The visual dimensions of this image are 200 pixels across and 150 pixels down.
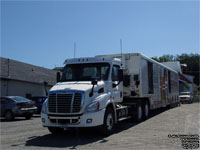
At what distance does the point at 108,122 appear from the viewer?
29.9ft

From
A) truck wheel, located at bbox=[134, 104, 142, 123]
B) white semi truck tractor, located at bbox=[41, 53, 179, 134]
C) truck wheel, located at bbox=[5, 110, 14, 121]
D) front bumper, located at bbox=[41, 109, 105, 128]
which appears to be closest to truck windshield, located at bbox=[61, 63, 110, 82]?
white semi truck tractor, located at bbox=[41, 53, 179, 134]

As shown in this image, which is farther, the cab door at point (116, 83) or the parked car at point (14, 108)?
the parked car at point (14, 108)

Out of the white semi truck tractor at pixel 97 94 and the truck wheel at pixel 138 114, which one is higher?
the white semi truck tractor at pixel 97 94

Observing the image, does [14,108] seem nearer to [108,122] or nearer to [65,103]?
[65,103]

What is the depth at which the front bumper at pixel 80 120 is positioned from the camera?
8.27m

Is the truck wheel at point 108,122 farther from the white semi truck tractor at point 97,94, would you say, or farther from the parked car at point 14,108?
the parked car at point 14,108

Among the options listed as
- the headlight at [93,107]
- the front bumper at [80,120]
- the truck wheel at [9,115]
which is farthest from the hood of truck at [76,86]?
the truck wheel at [9,115]

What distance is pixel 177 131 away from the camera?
31.6ft

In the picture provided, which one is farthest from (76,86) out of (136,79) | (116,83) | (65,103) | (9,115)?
(9,115)

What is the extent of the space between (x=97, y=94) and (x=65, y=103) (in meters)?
1.22

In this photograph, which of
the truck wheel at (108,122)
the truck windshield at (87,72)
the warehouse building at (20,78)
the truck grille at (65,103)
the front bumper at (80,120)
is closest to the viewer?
the front bumper at (80,120)

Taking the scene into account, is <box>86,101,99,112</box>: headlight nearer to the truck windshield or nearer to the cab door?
the truck windshield

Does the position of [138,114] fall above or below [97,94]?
below

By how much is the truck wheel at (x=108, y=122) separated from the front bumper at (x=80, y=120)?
1.07ft
